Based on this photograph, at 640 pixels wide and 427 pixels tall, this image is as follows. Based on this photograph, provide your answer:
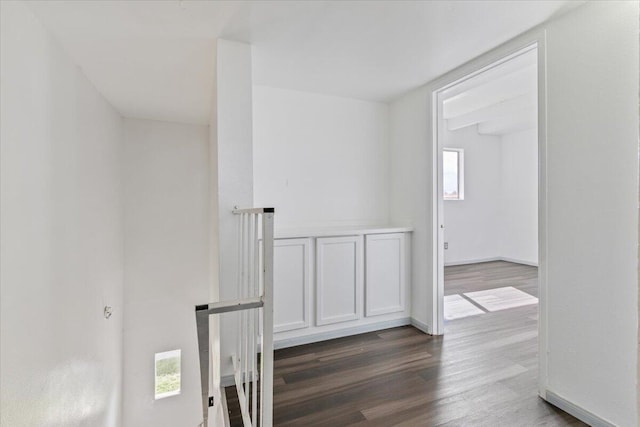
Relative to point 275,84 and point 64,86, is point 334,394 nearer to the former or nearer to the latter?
point 275,84

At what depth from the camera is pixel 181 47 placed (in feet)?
6.48

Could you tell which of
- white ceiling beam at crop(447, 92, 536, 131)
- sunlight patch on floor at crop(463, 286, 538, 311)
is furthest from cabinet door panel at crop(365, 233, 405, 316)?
white ceiling beam at crop(447, 92, 536, 131)

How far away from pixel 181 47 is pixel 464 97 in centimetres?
336

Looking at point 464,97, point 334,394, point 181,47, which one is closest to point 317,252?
point 334,394

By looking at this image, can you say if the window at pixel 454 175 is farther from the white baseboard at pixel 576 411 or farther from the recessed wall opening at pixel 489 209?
the white baseboard at pixel 576 411

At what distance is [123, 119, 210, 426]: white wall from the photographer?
358 cm

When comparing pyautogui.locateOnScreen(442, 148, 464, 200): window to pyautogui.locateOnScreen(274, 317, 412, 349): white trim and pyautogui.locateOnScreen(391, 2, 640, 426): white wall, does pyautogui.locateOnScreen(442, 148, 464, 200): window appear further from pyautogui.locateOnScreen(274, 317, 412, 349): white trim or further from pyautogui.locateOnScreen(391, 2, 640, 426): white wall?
pyautogui.locateOnScreen(391, 2, 640, 426): white wall

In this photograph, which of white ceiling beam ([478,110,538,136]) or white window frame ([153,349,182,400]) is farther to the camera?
white ceiling beam ([478,110,538,136])

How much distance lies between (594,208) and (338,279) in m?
1.75

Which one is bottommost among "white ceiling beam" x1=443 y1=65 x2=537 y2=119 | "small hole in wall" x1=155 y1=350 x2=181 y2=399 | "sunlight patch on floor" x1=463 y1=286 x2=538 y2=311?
"small hole in wall" x1=155 y1=350 x2=181 y2=399

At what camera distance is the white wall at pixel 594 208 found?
1417mm

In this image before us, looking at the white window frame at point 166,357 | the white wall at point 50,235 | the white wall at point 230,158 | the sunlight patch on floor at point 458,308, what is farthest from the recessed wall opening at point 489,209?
the white window frame at point 166,357

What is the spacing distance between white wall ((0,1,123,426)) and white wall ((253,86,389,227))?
1307 millimetres

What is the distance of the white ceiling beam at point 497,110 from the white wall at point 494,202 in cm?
50
